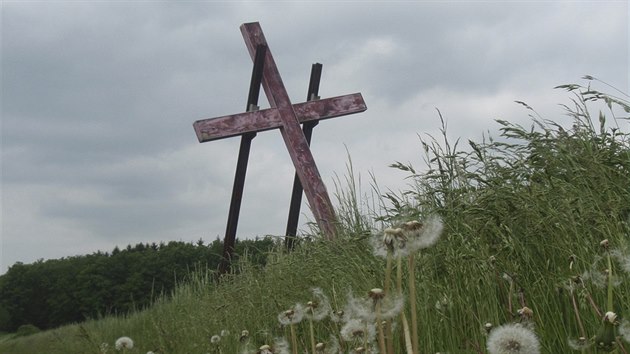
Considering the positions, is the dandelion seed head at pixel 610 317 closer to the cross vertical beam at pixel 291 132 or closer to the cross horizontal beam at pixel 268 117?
the cross vertical beam at pixel 291 132

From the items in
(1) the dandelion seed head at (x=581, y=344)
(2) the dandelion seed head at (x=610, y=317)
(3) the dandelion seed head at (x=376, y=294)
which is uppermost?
(3) the dandelion seed head at (x=376, y=294)

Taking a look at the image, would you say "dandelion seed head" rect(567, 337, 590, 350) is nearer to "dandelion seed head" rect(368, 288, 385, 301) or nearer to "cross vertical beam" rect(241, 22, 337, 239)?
"dandelion seed head" rect(368, 288, 385, 301)

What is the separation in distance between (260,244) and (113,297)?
3333 mm

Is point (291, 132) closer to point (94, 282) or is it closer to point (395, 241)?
point (94, 282)

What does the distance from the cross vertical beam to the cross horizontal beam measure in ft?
0.40

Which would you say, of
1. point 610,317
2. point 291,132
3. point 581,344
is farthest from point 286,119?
point 610,317

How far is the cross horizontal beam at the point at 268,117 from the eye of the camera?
28.9 feet

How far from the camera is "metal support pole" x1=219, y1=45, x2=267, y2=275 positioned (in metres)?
8.95

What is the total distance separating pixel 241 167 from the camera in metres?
8.95

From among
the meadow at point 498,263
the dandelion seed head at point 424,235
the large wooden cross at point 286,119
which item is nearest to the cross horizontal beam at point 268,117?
the large wooden cross at point 286,119

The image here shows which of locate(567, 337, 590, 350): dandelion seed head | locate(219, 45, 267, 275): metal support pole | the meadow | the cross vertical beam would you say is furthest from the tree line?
locate(567, 337, 590, 350): dandelion seed head

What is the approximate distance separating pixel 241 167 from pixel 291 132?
0.80m

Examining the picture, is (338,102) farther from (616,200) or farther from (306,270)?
(616,200)

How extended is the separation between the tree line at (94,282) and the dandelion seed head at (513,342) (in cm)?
1084
